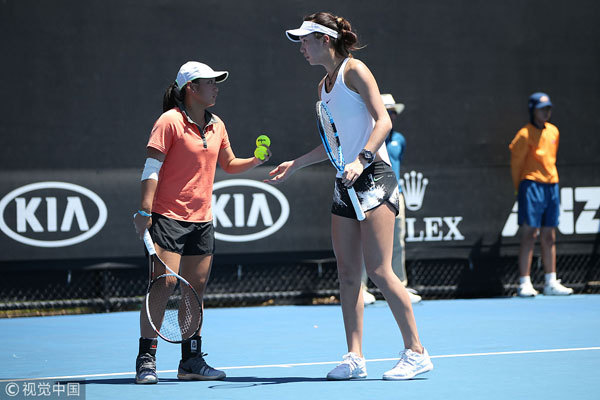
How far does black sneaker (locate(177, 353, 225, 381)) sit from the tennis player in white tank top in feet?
1.78

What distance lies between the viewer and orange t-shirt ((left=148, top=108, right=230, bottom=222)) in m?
4.48

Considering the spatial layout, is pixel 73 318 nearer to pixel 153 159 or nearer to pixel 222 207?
pixel 222 207

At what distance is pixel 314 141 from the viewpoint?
7914 millimetres

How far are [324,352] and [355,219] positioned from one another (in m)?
1.32

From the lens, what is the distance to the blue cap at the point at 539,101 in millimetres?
8109

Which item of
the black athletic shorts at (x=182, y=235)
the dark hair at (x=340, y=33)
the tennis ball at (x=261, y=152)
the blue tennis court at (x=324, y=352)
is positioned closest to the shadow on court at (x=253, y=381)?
the blue tennis court at (x=324, y=352)

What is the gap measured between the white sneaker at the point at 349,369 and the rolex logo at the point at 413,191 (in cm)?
381

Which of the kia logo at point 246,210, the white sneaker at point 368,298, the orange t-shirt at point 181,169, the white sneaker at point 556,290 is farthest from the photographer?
the white sneaker at point 556,290

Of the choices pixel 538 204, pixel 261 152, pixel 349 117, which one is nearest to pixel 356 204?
pixel 349 117

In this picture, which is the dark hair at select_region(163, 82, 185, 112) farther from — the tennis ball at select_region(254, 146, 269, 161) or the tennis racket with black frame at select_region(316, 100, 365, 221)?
the tennis racket with black frame at select_region(316, 100, 365, 221)

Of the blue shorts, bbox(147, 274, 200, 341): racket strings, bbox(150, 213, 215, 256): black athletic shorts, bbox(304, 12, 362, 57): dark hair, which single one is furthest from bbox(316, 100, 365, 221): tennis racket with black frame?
the blue shorts

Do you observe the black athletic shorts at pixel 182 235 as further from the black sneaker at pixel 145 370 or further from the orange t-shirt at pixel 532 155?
the orange t-shirt at pixel 532 155

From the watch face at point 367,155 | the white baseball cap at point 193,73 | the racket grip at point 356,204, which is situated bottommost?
the racket grip at point 356,204

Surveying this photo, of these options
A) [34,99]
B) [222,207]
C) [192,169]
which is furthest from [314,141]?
[192,169]
